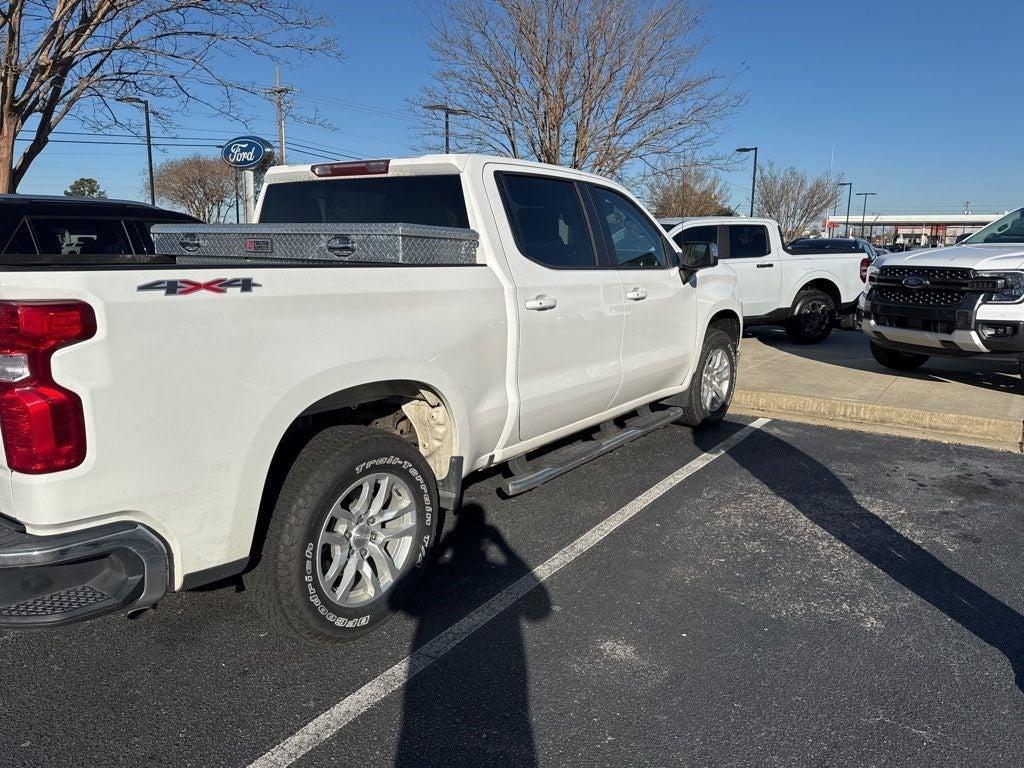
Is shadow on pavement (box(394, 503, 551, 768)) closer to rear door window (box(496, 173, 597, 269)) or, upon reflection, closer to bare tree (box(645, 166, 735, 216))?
rear door window (box(496, 173, 597, 269))

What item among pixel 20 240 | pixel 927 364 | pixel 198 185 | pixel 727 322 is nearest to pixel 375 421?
pixel 727 322

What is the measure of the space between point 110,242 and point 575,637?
5.72m

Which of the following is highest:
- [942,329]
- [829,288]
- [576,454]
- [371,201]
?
[371,201]

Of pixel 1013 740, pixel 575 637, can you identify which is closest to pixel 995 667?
pixel 1013 740

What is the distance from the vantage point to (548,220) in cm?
Answer: 434

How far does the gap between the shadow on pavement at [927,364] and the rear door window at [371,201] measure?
5.82 metres

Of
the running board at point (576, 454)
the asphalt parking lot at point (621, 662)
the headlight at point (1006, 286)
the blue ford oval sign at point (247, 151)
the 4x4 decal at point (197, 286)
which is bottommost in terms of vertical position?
the asphalt parking lot at point (621, 662)

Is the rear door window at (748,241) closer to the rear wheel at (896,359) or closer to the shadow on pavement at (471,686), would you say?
the rear wheel at (896,359)

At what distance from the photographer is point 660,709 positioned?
275 cm

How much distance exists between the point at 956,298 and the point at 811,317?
15.1 feet

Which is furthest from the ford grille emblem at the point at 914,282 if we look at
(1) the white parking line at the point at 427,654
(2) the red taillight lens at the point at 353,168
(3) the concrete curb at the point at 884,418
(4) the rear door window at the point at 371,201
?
(2) the red taillight lens at the point at 353,168

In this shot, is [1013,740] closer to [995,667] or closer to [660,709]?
[995,667]

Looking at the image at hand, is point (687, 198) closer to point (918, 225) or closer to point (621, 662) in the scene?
point (621, 662)

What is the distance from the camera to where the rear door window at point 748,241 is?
11.3 meters
